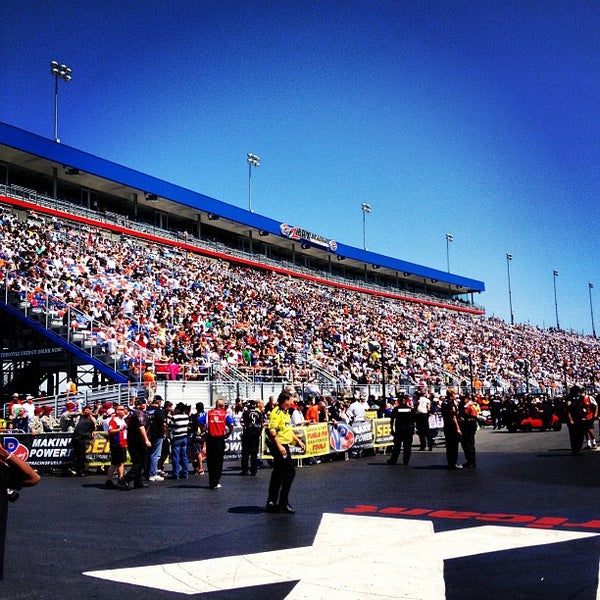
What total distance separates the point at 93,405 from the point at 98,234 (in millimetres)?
17369

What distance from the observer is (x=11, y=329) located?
27547 millimetres

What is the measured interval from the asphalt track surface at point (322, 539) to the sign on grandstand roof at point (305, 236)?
41.0 m

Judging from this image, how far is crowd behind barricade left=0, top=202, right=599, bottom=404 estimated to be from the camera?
26.3 m

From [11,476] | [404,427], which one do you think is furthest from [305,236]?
[11,476]

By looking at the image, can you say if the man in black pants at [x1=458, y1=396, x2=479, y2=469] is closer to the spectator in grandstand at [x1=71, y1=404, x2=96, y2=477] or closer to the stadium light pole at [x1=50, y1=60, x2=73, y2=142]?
the spectator in grandstand at [x1=71, y1=404, x2=96, y2=477]

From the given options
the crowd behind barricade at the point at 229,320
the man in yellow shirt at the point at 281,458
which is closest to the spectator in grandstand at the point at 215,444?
the man in yellow shirt at the point at 281,458

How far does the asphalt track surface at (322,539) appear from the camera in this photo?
5930 mm

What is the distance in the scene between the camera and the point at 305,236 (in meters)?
56.0

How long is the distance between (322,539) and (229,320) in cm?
2458

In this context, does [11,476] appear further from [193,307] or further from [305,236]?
[305,236]

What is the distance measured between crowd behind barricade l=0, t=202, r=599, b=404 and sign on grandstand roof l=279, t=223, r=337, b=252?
4317mm

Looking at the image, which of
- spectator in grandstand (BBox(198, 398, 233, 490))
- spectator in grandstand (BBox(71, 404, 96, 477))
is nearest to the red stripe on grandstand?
spectator in grandstand (BBox(71, 404, 96, 477))

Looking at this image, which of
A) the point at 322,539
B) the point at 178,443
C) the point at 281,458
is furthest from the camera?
the point at 178,443

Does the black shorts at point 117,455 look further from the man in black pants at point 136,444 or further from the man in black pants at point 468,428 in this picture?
the man in black pants at point 468,428
